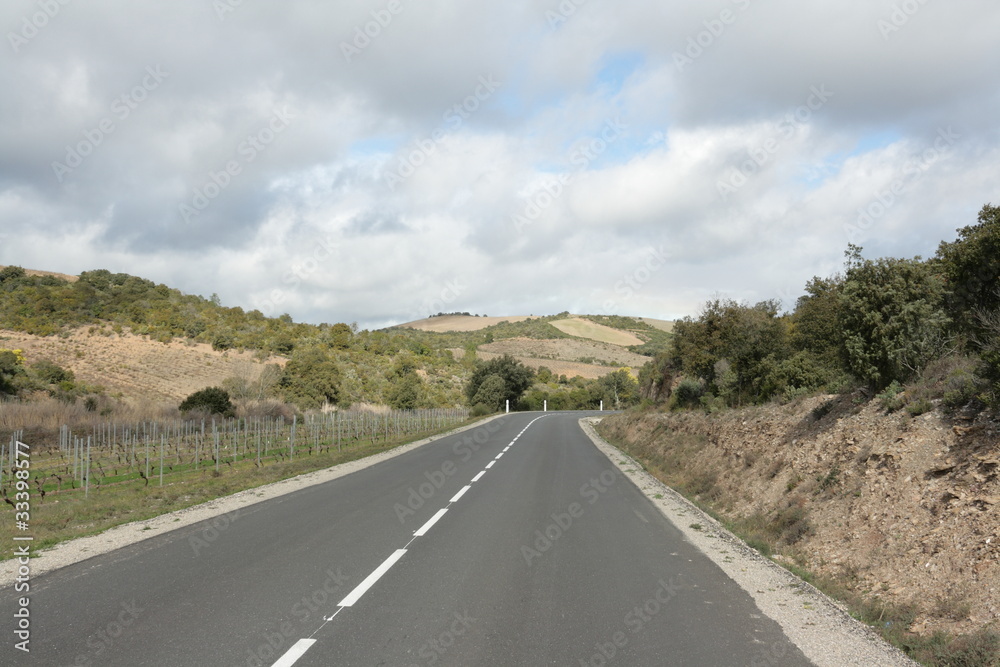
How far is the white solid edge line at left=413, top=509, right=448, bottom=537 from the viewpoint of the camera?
9.43 metres

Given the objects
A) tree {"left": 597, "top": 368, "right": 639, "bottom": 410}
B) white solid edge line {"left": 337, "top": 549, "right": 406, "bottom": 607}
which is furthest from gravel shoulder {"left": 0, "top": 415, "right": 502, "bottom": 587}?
tree {"left": 597, "top": 368, "right": 639, "bottom": 410}

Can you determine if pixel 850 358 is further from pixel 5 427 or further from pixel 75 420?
pixel 75 420

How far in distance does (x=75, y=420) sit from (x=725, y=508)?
98.1 ft

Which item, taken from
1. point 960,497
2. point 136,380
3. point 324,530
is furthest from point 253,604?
point 136,380

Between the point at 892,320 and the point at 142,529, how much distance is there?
13.9 m

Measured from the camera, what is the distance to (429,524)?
1020 cm

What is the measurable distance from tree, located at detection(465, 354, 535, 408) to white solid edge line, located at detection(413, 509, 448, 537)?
66507mm

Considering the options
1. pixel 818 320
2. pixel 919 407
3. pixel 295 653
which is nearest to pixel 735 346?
pixel 818 320

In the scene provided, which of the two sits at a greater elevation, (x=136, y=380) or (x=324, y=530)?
(x=136, y=380)

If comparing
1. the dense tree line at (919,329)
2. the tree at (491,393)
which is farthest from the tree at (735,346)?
the tree at (491,393)

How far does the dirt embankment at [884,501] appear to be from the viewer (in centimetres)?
602

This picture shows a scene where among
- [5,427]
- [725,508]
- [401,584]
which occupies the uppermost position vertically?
[5,427]

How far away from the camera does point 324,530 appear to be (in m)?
9.59

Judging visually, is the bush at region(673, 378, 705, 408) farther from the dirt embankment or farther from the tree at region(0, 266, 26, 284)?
the tree at region(0, 266, 26, 284)
